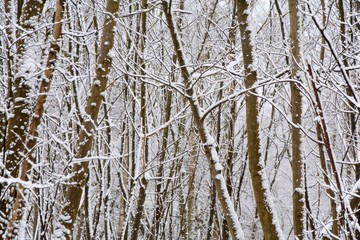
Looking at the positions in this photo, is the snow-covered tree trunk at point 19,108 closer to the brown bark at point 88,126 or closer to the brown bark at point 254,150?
the brown bark at point 88,126

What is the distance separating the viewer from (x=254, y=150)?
126 inches

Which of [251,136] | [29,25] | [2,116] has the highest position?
[29,25]

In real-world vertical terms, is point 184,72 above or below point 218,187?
above

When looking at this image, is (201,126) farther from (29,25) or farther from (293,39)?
(29,25)

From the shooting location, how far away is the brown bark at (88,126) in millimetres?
3545

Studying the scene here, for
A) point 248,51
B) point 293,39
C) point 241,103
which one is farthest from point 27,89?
point 241,103

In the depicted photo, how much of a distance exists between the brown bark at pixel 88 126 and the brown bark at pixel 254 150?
1.32m

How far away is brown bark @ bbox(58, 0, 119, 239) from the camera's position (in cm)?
354

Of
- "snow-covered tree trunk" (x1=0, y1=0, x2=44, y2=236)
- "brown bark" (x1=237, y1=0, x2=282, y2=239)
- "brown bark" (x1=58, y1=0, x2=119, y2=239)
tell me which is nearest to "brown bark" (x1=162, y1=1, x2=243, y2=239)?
"brown bark" (x1=237, y1=0, x2=282, y2=239)

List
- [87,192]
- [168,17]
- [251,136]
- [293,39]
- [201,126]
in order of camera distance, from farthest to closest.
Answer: [87,192] < [168,17] < [201,126] < [251,136] < [293,39]

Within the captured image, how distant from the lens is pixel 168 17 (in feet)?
13.7

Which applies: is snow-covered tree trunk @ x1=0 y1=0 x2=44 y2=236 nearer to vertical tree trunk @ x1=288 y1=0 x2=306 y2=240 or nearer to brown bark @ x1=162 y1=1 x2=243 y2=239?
brown bark @ x1=162 y1=1 x2=243 y2=239

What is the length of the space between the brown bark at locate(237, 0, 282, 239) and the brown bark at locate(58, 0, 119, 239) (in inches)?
51.8

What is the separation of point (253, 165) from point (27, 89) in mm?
1979
